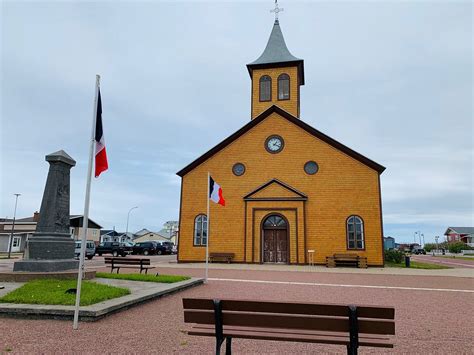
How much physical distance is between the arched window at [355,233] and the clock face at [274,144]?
22.4ft

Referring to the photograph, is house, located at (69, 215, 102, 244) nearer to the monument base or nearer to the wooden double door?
the wooden double door

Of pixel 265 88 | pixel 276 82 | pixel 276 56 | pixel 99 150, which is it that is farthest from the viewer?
pixel 276 56

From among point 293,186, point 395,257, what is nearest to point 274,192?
point 293,186

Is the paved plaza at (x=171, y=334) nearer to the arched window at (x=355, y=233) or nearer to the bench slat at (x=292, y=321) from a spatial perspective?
the bench slat at (x=292, y=321)

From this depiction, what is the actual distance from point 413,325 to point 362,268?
52.6 feet

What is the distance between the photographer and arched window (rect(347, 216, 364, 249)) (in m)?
23.2

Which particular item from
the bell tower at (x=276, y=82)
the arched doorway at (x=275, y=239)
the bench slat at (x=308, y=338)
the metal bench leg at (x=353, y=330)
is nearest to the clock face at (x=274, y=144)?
the bell tower at (x=276, y=82)

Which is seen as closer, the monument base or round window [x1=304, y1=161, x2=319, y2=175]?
the monument base

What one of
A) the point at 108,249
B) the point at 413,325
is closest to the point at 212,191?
the point at 413,325

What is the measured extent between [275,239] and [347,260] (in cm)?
478

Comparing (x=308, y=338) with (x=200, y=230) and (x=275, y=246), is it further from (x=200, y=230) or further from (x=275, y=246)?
(x=200, y=230)

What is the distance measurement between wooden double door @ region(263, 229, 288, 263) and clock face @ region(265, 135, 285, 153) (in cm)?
572

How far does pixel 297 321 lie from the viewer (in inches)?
164

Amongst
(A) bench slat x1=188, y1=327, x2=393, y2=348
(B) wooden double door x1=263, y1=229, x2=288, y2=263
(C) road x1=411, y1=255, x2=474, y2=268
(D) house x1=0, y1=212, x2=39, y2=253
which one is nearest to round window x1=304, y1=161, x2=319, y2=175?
(B) wooden double door x1=263, y1=229, x2=288, y2=263
